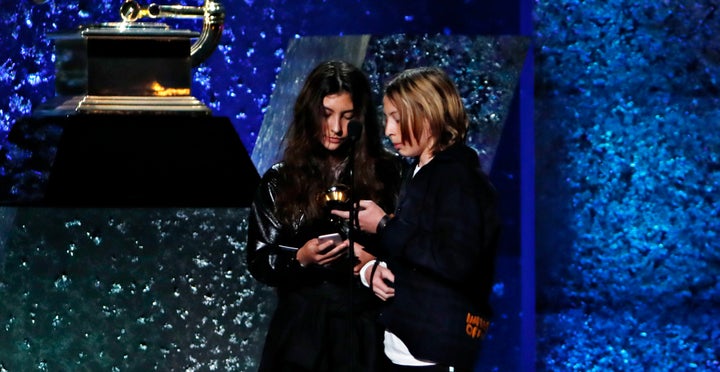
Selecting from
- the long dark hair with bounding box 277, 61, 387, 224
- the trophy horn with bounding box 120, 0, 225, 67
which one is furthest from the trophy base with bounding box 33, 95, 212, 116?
the long dark hair with bounding box 277, 61, 387, 224

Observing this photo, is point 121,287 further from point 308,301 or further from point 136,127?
point 308,301

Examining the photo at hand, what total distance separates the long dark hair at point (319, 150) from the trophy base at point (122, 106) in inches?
14.5

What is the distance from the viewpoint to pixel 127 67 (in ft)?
10.5

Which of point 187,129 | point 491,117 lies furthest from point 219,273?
point 491,117

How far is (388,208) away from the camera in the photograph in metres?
2.87

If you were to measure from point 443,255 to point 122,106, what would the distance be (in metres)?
1.07

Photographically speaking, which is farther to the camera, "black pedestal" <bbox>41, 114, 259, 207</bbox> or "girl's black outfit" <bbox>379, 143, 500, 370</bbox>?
→ "black pedestal" <bbox>41, 114, 259, 207</bbox>

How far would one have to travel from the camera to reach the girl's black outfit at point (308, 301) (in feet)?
9.00

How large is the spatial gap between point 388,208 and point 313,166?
0.19 meters

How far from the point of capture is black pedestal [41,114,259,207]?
3.13 metres

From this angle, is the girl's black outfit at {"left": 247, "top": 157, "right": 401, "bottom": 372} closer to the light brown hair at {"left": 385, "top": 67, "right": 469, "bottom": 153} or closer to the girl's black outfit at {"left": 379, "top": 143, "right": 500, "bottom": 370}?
the girl's black outfit at {"left": 379, "top": 143, "right": 500, "bottom": 370}

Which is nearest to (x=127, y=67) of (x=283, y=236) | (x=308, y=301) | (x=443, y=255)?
(x=283, y=236)

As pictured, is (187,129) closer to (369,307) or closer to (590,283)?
(369,307)

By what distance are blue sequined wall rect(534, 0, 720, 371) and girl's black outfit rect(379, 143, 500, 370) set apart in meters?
1.51
